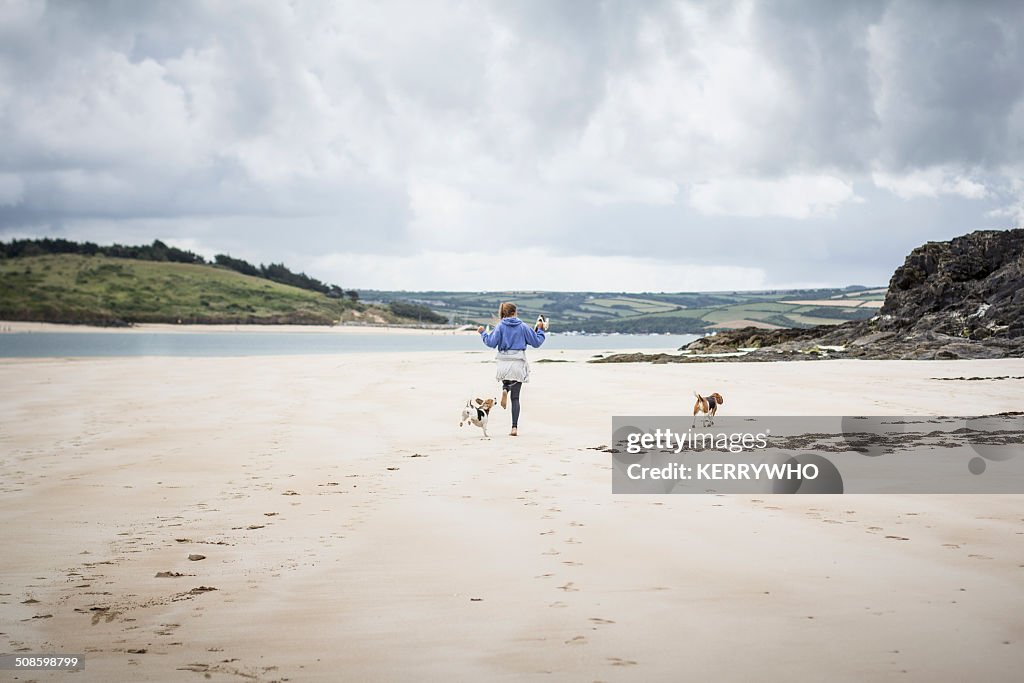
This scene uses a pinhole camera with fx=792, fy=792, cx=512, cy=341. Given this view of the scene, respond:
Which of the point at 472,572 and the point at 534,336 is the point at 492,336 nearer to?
the point at 534,336

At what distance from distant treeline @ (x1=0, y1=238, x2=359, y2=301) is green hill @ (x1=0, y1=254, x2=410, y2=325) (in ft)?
23.2

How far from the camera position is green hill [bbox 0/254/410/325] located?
12150cm

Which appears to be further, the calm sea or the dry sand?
the calm sea

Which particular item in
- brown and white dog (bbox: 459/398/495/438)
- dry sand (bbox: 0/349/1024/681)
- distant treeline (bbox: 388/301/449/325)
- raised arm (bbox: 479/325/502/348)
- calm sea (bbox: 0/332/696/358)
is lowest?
calm sea (bbox: 0/332/696/358)

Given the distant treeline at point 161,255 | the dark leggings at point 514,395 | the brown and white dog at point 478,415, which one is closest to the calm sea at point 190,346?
the dark leggings at point 514,395

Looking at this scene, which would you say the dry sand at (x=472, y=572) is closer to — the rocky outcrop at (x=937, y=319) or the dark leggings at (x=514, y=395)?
the dark leggings at (x=514, y=395)

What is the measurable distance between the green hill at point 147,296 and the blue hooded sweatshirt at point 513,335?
119165 millimetres

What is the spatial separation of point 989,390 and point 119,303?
13978 cm

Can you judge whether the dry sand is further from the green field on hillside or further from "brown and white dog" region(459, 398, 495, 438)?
the green field on hillside

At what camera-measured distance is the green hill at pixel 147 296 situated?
121500 millimetres

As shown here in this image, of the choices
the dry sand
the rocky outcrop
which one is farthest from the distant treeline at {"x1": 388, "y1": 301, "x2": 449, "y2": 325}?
the dry sand

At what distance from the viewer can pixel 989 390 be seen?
16453mm

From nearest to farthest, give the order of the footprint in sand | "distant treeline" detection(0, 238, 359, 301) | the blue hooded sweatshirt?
the footprint in sand < the blue hooded sweatshirt < "distant treeline" detection(0, 238, 359, 301)

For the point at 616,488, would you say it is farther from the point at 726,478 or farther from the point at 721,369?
the point at 721,369
